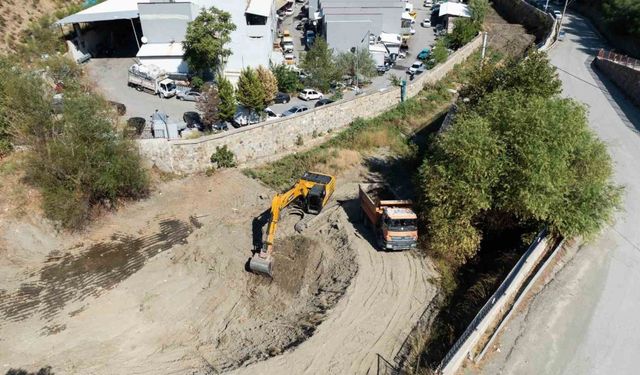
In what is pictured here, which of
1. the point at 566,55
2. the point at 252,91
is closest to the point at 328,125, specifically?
the point at 252,91

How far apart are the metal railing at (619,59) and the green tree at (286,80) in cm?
2629

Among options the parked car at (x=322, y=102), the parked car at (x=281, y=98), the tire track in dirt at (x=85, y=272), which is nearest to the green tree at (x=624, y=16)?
the parked car at (x=322, y=102)

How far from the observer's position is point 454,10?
56438 millimetres

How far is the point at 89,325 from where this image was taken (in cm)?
1923

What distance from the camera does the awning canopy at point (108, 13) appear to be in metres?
40.1

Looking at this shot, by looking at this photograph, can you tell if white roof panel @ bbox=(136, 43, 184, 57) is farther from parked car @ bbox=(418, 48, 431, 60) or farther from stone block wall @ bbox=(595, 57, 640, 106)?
stone block wall @ bbox=(595, 57, 640, 106)

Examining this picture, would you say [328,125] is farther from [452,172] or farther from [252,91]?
[452,172]

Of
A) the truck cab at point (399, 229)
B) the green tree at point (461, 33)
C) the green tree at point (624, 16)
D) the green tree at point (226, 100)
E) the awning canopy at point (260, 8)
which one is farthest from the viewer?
the green tree at point (461, 33)

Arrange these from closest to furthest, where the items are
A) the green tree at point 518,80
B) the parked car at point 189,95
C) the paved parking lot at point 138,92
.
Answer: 1. the green tree at point 518,80
2. the paved parking lot at point 138,92
3. the parked car at point 189,95

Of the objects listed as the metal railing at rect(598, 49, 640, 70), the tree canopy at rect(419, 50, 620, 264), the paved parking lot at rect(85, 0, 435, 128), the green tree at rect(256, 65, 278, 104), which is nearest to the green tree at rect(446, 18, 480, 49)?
the paved parking lot at rect(85, 0, 435, 128)

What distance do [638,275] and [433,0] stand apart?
190 feet

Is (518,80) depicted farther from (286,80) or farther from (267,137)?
(286,80)

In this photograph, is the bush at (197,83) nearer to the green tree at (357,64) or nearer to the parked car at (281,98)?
the parked car at (281,98)

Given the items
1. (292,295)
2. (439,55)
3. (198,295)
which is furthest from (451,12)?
(198,295)
